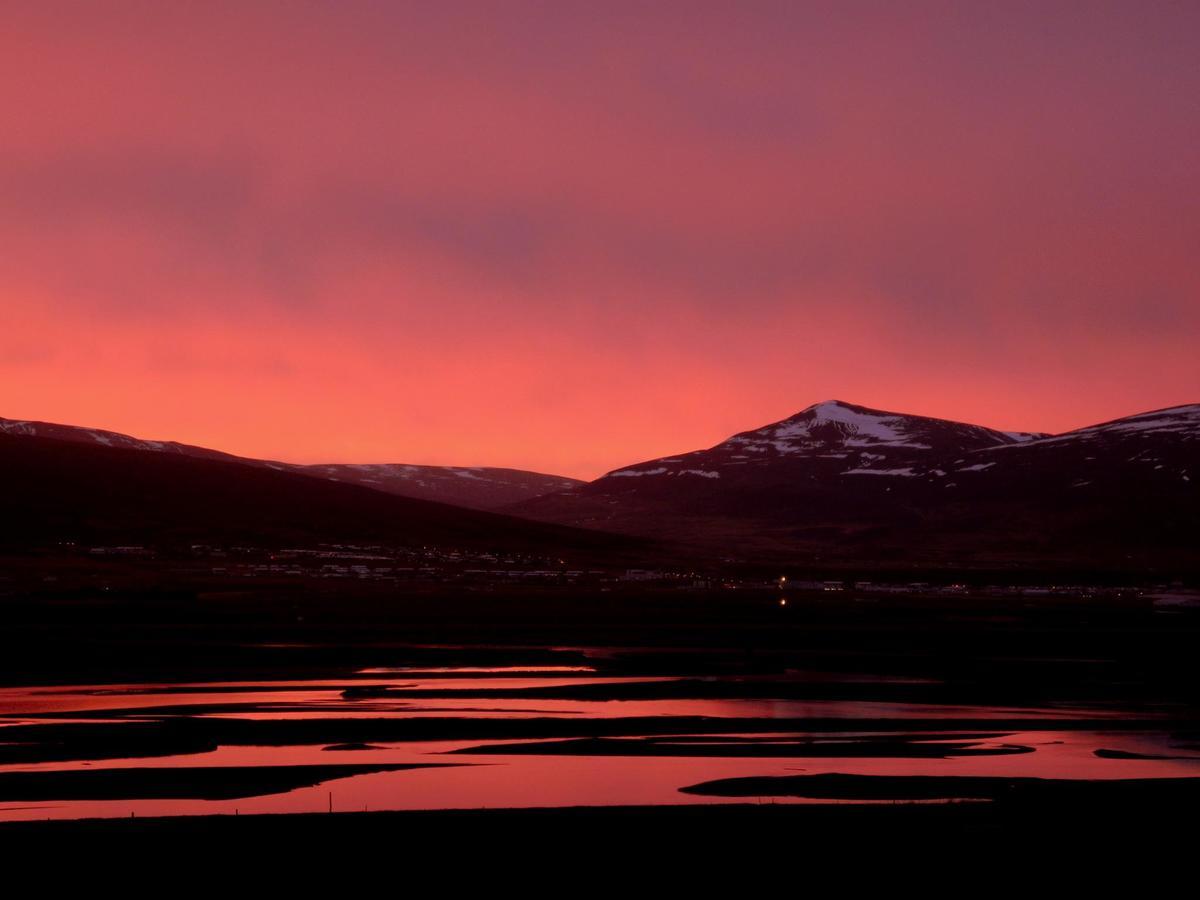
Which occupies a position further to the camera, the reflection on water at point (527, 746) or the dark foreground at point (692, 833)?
the reflection on water at point (527, 746)

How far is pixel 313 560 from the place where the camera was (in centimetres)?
15862

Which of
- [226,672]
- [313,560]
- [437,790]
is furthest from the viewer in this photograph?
[313,560]

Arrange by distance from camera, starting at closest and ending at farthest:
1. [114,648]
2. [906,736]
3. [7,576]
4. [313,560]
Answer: [906,736] → [114,648] → [7,576] → [313,560]

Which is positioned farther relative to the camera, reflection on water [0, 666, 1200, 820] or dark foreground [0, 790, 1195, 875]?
reflection on water [0, 666, 1200, 820]

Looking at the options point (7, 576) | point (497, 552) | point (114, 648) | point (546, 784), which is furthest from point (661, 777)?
point (497, 552)

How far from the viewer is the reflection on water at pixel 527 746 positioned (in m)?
25.4

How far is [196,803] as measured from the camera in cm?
2433

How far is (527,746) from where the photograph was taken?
32156 mm

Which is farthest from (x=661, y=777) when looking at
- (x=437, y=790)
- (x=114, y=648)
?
(x=114, y=648)

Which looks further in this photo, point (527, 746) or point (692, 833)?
point (527, 746)

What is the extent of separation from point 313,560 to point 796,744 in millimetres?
131593

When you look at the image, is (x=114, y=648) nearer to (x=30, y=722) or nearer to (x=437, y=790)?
(x=30, y=722)

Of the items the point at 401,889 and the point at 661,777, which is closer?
the point at 401,889

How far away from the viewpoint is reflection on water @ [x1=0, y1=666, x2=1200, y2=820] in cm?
2536
